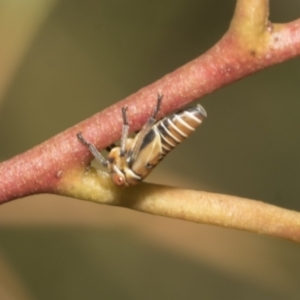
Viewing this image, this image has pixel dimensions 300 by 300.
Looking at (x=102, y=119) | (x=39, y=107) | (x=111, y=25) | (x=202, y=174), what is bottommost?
(x=202, y=174)

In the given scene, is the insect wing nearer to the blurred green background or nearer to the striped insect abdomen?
the striped insect abdomen

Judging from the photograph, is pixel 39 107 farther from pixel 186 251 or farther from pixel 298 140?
pixel 298 140

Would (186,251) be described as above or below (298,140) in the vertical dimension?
below

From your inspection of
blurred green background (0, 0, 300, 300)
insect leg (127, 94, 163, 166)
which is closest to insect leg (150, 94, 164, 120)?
insect leg (127, 94, 163, 166)

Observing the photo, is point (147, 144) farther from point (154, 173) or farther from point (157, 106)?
point (154, 173)

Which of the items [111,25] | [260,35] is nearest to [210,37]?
[111,25]

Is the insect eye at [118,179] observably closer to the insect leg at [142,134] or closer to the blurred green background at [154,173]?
the insect leg at [142,134]
